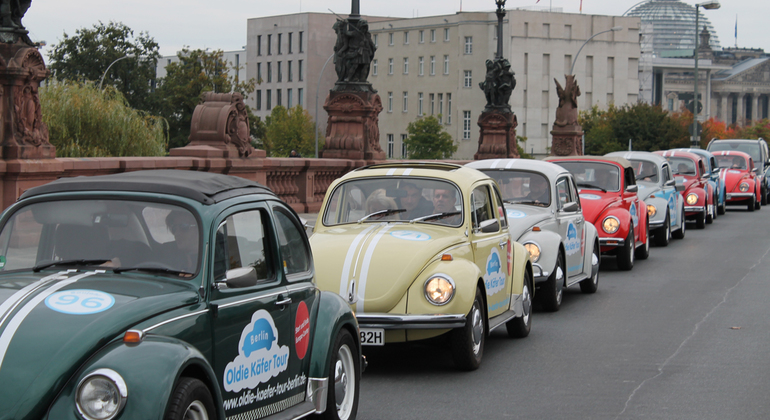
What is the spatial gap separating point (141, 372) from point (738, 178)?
3240cm

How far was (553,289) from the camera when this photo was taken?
1169 cm

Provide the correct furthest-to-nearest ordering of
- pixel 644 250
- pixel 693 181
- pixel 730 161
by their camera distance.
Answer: pixel 730 161 → pixel 693 181 → pixel 644 250

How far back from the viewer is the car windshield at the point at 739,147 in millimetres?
39406

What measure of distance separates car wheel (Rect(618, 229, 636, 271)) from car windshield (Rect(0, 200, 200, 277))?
11.9 m

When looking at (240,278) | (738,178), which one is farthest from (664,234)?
(240,278)

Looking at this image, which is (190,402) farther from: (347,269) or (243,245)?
(347,269)

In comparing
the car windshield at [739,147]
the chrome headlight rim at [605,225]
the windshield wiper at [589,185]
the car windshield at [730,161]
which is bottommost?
the chrome headlight rim at [605,225]

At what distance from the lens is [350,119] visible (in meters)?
24.1

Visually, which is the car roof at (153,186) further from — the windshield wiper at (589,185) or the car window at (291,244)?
the windshield wiper at (589,185)

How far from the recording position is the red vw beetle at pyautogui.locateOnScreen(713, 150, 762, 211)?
33.8m

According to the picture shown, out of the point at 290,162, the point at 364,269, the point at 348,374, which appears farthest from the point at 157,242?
the point at 290,162

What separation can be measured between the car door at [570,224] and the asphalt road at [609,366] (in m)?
0.52

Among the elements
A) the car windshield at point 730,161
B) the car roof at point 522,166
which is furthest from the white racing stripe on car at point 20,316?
the car windshield at point 730,161

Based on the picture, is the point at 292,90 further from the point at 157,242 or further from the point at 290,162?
the point at 157,242
